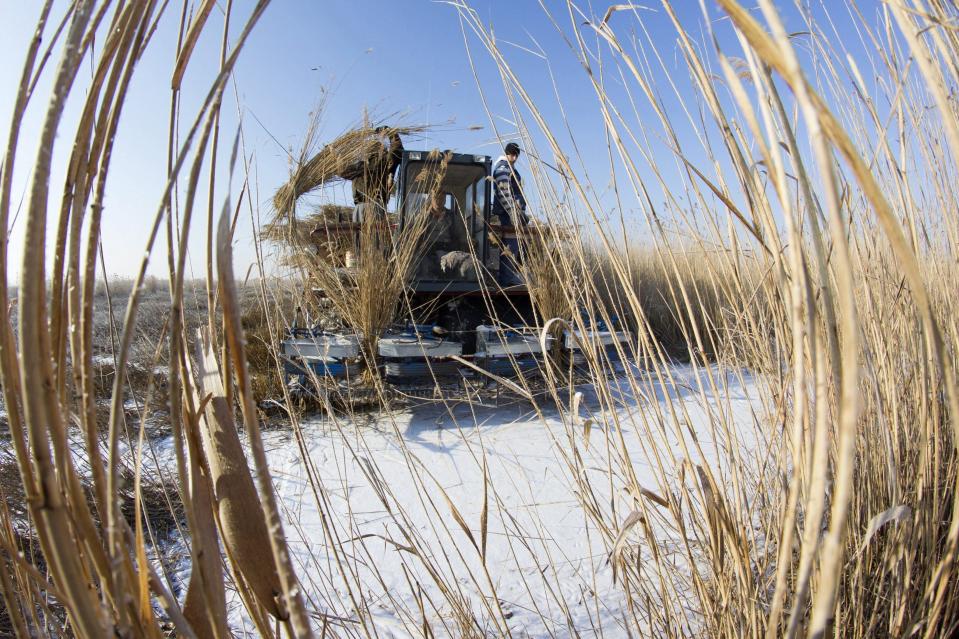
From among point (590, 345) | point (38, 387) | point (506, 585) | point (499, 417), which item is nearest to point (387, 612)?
point (506, 585)

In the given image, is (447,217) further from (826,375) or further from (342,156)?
(826,375)

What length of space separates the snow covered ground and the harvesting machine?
0.24m

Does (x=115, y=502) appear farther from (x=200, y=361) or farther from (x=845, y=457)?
(x=845, y=457)

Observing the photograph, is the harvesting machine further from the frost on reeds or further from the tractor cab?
the frost on reeds

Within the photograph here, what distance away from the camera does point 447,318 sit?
2852mm

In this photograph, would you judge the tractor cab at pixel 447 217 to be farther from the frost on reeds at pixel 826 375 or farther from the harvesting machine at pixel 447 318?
the frost on reeds at pixel 826 375

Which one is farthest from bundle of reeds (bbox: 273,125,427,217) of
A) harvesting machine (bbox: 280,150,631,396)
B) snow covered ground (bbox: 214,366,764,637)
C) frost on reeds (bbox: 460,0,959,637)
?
frost on reeds (bbox: 460,0,959,637)

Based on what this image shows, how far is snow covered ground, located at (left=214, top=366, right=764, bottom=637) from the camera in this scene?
0.59 metres

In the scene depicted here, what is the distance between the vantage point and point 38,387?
0.16 m

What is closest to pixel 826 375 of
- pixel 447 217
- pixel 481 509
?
pixel 481 509

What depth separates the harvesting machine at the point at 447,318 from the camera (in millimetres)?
1948

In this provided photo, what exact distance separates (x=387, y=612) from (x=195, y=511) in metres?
0.87

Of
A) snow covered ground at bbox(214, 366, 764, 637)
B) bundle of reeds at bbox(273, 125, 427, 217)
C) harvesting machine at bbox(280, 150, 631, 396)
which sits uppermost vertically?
bundle of reeds at bbox(273, 125, 427, 217)

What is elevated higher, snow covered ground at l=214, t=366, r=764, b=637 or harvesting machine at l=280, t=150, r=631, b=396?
harvesting machine at l=280, t=150, r=631, b=396
